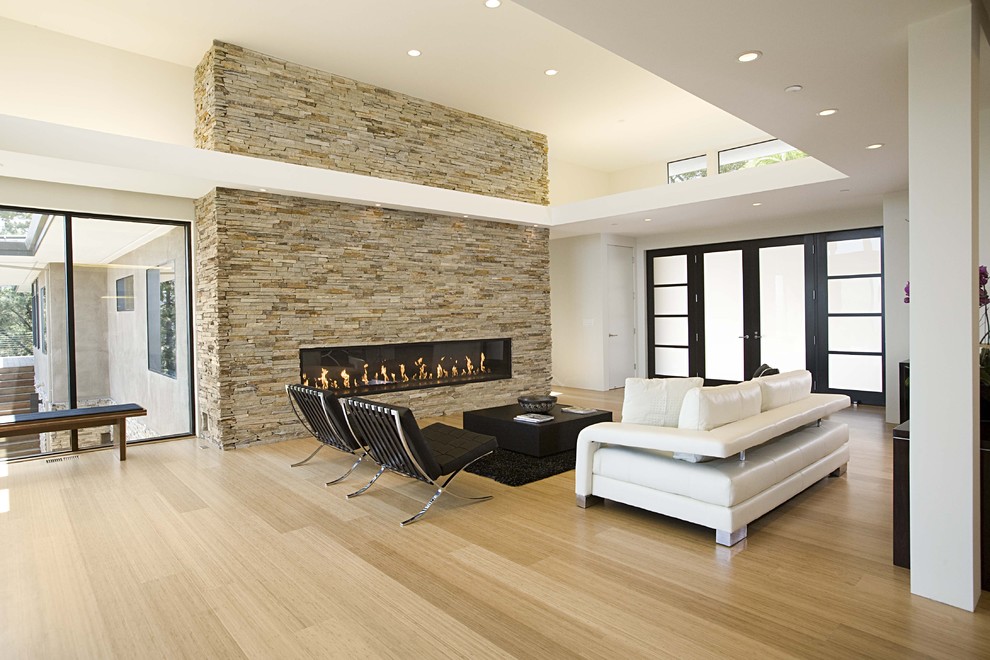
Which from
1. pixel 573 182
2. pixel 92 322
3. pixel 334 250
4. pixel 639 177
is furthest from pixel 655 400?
pixel 639 177

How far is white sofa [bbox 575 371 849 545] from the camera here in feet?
11.5

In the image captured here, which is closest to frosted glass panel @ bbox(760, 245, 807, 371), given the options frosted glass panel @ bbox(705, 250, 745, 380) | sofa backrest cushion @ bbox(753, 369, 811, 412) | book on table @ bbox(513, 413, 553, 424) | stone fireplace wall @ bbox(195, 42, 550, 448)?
frosted glass panel @ bbox(705, 250, 745, 380)

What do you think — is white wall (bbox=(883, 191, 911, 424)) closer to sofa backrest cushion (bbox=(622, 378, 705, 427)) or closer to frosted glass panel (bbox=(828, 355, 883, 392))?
frosted glass panel (bbox=(828, 355, 883, 392))

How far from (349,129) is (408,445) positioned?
4665 mm

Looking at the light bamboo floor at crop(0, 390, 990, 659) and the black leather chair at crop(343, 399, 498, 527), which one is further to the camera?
the black leather chair at crop(343, 399, 498, 527)

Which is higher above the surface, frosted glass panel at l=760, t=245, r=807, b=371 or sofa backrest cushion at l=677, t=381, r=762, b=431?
frosted glass panel at l=760, t=245, r=807, b=371

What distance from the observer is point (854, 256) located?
8.45 meters

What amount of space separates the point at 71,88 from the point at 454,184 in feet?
14.5

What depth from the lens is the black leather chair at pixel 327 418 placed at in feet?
15.7

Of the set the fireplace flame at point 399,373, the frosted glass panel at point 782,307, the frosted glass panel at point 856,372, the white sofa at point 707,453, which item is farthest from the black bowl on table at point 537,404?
the frosted glass panel at point 856,372

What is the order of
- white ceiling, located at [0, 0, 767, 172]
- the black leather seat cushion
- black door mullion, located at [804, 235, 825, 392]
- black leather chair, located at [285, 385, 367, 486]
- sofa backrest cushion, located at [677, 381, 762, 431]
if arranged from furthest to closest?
black door mullion, located at [804, 235, 825, 392], white ceiling, located at [0, 0, 767, 172], black leather chair, located at [285, 385, 367, 486], the black leather seat cushion, sofa backrest cushion, located at [677, 381, 762, 431]

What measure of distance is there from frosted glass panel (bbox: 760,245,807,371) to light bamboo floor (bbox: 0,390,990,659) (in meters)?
4.70

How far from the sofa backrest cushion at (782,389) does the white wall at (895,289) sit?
306 cm

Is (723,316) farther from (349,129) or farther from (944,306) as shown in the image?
(944,306)
